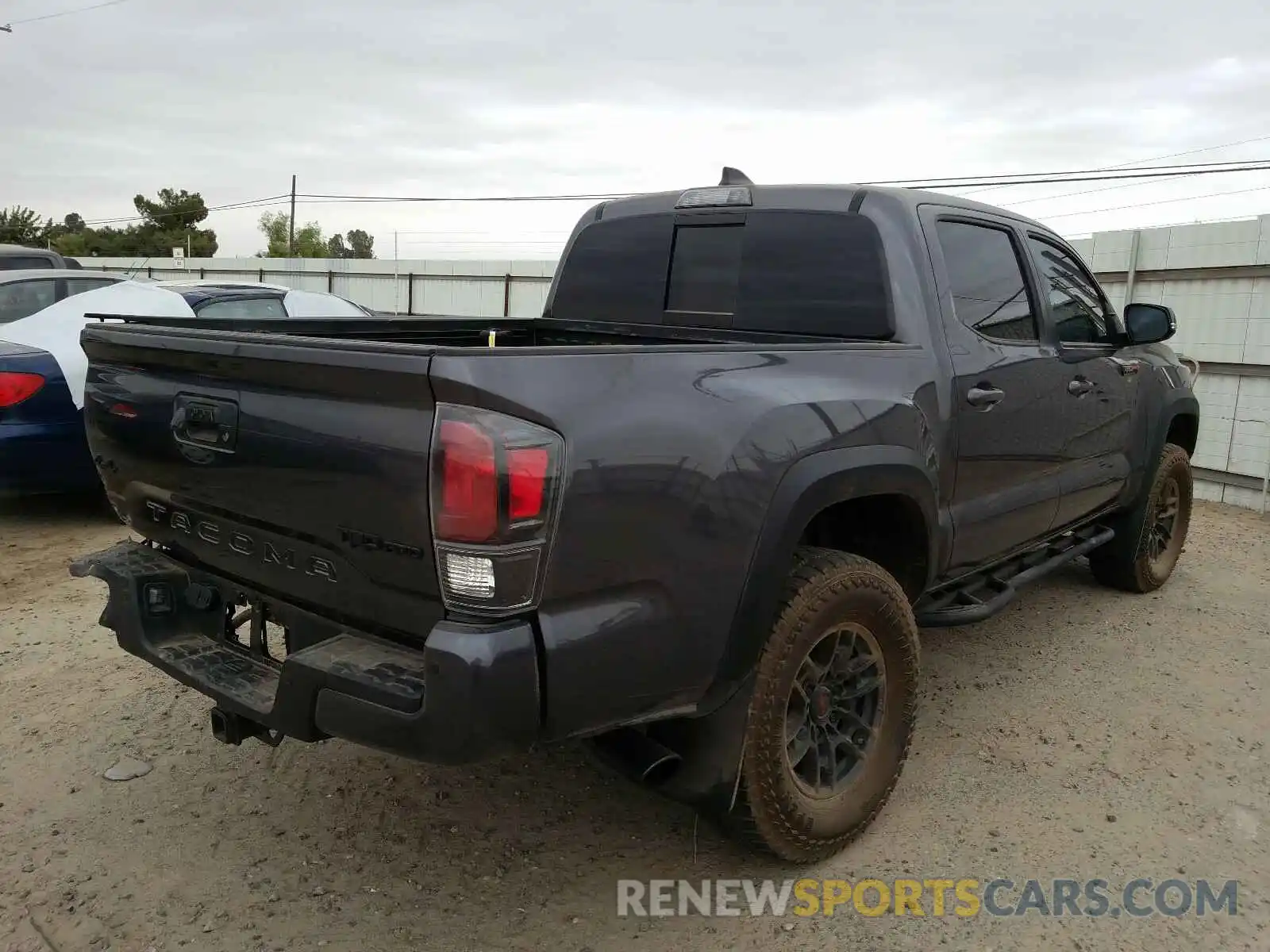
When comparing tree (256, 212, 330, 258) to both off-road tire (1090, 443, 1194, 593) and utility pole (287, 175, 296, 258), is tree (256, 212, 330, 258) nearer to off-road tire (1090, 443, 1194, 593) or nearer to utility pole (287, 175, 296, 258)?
utility pole (287, 175, 296, 258)

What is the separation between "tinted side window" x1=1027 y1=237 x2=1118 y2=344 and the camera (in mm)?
4156

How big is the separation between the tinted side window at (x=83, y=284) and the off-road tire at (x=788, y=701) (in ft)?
22.9

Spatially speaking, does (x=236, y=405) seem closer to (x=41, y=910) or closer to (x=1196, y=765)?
(x=41, y=910)

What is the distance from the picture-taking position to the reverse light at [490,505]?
1.97 meters

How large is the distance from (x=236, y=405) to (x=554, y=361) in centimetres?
89

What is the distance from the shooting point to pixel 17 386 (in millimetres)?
5609

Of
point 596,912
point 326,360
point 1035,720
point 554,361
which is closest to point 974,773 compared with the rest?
point 1035,720

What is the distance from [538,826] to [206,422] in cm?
158

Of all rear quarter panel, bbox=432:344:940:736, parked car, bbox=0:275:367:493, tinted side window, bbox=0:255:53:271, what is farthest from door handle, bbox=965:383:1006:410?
tinted side window, bbox=0:255:53:271

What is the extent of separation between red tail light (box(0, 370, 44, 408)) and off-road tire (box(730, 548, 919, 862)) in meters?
4.95

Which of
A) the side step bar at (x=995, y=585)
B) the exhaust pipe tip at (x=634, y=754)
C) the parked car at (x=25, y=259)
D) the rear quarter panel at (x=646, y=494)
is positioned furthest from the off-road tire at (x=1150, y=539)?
the parked car at (x=25, y=259)

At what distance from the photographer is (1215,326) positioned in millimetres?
8164

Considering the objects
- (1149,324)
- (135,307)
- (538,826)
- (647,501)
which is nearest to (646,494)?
(647,501)

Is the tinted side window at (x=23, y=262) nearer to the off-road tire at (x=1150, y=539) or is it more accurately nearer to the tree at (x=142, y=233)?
the off-road tire at (x=1150, y=539)
